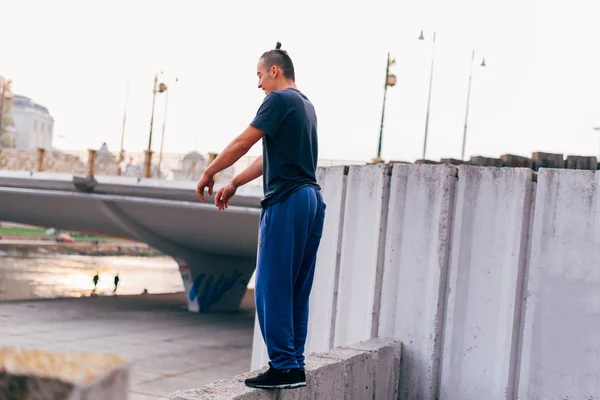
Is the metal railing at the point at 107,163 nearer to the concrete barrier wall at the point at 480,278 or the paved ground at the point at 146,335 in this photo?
the paved ground at the point at 146,335

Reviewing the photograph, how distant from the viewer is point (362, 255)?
21.9ft

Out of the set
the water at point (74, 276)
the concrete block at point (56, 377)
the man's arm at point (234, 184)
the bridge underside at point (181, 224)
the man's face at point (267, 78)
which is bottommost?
the water at point (74, 276)

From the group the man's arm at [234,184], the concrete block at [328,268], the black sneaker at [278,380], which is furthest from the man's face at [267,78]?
the concrete block at [328,268]

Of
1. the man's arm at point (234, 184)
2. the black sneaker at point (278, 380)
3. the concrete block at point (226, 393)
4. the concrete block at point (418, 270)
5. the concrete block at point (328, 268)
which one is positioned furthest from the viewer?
the concrete block at point (328, 268)

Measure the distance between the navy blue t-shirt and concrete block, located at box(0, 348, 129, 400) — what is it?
2.81m

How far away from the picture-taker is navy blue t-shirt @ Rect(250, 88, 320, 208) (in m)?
3.80

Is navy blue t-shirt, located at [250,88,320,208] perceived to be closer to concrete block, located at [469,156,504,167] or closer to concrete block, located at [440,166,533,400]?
concrete block, located at [440,166,533,400]

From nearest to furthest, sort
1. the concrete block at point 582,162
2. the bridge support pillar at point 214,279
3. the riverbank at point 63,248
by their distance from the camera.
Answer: the concrete block at point 582,162 → the bridge support pillar at point 214,279 → the riverbank at point 63,248

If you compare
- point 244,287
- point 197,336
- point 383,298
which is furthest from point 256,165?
point 244,287

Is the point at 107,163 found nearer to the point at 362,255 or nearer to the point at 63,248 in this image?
the point at 362,255

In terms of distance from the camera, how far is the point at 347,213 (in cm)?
696

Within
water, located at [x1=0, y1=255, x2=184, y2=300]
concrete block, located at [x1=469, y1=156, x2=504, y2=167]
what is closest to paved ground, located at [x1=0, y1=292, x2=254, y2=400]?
water, located at [x1=0, y1=255, x2=184, y2=300]

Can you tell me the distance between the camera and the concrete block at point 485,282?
219 inches

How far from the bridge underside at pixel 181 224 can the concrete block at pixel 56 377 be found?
24438 millimetres
